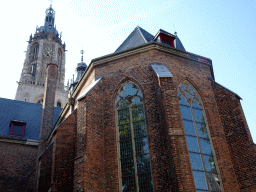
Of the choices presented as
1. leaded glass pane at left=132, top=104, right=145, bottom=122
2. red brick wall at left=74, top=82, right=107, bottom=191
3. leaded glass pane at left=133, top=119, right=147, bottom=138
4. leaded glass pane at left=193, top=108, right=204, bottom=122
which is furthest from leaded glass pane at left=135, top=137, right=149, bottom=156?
leaded glass pane at left=193, top=108, right=204, bottom=122

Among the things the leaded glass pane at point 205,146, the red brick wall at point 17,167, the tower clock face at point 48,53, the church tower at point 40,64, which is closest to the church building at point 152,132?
the leaded glass pane at point 205,146

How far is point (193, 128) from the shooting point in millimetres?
9812

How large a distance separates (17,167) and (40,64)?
2493cm

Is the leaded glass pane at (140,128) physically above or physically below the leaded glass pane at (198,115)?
below

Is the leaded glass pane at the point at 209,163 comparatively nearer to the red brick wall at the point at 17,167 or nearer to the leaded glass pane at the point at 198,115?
the leaded glass pane at the point at 198,115

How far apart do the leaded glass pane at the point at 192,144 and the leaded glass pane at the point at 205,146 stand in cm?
22

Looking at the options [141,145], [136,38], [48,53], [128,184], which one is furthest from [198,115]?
[48,53]

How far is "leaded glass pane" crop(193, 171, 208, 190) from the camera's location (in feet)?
27.9

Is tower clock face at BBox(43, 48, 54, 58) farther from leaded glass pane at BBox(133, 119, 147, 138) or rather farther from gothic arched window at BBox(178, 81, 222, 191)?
leaded glass pane at BBox(133, 119, 147, 138)

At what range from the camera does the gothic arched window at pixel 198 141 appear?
345 inches

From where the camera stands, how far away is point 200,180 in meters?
8.64

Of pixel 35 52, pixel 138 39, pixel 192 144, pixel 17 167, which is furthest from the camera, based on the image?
pixel 35 52

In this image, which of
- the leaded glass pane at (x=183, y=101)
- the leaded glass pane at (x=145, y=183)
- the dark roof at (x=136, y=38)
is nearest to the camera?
the leaded glass pane at (x=145, y=183)

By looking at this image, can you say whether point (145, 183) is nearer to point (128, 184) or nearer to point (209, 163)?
point (128, 184)
